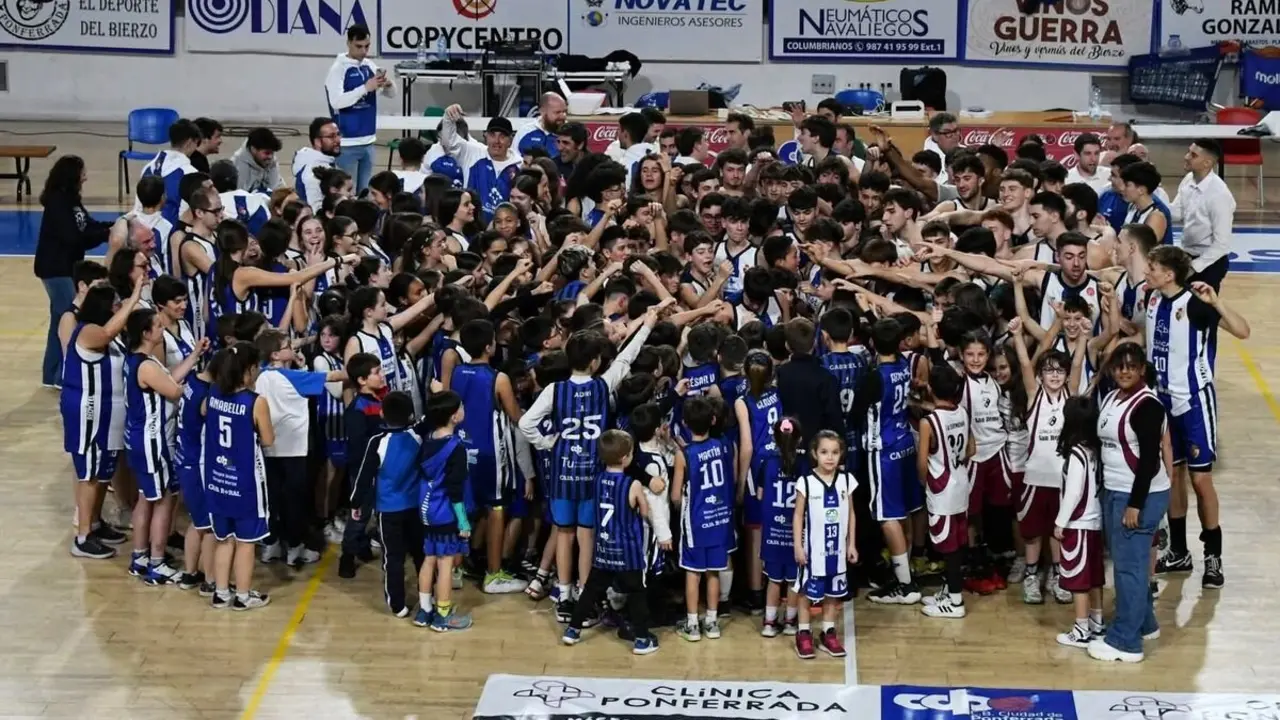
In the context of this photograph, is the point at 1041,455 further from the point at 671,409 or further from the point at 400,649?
the point at 400,649

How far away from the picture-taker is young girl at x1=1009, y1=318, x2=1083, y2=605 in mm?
9102

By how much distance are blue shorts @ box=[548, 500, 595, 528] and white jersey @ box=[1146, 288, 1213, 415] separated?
10.8 feet

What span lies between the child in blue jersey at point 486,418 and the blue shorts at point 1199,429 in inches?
148

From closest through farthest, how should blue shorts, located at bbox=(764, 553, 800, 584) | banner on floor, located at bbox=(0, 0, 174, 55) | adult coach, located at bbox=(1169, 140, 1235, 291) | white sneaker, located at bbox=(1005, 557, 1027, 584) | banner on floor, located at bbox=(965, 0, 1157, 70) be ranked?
blue shorts, located at bbox=(764, 553, 800, 584) → white sneaker, located at bbox=(1005, 557, 1027, 584) → adult coach, located at bbox=(1169, 140, 1235, 291) → banner on floor, located at bbox=(965, 0, 1157, 70) → banner on floor, located at bbox=(0, 0, 174, 55)

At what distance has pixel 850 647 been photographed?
896cm

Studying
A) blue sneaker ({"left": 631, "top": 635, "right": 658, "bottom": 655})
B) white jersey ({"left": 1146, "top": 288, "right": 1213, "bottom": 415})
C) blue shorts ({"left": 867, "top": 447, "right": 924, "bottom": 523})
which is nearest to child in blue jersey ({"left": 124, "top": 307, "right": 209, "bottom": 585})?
blue sneaker ({"left": 631, "top": 635, "right": 658, "bottom": 655})

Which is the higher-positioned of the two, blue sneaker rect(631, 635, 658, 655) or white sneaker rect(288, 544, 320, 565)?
white sneaker rect(288, 544, 320, 565)

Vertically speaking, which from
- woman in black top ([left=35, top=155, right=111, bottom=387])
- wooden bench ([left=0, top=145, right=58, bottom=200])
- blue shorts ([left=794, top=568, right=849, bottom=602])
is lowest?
blue shorts ([left=794, top=568, right=849, bottom=602])

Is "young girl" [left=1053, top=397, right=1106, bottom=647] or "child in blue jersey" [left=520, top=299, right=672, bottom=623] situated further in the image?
"child in blue jersey" [left=520, top=299, right=672, bottom=623]

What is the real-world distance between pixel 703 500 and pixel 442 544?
1.45 meters

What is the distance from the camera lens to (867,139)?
19016mm

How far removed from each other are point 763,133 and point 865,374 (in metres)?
5.30

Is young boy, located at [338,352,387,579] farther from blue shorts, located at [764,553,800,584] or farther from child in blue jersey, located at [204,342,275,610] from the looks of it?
blue shorts, located at [764,553,800,584]

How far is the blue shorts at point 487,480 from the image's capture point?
9422 millimetres
